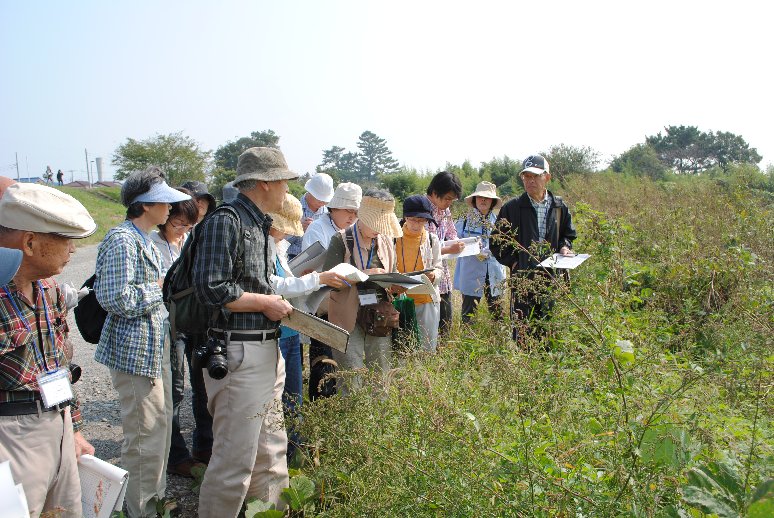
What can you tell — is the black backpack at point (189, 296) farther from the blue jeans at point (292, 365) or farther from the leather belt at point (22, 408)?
the blue jeans at point (292, 365)

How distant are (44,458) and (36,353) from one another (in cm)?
36

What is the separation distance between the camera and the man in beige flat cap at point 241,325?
8.96 ft

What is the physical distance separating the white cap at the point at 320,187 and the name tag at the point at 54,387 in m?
3.93

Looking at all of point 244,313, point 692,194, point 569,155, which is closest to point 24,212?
point 244,313

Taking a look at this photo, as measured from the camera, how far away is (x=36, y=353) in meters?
2.13

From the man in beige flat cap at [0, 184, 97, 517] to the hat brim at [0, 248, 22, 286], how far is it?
0.23 meters

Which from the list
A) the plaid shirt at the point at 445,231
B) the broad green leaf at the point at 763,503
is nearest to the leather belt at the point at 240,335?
the broad green leaf at the point at 763,503

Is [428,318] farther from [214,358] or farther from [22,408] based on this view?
[22,408]

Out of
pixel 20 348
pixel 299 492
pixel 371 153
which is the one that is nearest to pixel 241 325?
pixel 299 492

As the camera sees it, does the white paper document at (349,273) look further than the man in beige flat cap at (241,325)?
Yes

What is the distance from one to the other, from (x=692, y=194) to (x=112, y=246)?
412 inches

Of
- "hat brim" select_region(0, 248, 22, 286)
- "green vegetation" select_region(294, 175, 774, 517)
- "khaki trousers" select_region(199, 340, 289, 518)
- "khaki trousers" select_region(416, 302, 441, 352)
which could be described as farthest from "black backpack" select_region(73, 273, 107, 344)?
"khaki trousers" select_region(416, 302, 441, 352)

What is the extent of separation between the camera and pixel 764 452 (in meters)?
2.22

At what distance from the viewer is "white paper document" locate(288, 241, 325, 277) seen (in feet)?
13.7
